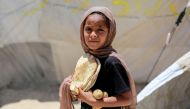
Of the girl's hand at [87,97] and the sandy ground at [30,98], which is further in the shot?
the sandy ground at [30,98]

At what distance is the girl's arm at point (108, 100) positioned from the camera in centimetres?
135

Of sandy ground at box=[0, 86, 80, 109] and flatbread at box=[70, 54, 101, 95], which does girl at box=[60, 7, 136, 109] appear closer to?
flatbread at box=[70, 54, 101, 95]

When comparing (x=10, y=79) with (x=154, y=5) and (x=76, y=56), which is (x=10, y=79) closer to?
(x=76, y=56)

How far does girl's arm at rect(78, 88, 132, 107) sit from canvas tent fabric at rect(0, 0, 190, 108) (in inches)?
72.6

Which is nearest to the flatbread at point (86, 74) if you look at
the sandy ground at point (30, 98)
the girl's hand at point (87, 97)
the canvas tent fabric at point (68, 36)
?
the girl's hand at point (87, 97)

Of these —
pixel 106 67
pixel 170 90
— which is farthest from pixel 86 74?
pixel 170 90

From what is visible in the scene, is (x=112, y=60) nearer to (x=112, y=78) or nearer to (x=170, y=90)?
(x=112, y=78)

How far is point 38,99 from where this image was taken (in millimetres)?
3271

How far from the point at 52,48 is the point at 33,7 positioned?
0.36 meters

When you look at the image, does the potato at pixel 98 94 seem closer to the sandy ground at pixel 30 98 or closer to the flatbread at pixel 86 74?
the flatbread at pixel 86 74

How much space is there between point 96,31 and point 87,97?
8.4 inches

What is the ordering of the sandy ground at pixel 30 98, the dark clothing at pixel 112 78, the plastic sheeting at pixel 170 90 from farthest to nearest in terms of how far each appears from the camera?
the sandy ground at pixel 30 98
the plastic sheeting at pixel 170 90
the dark clothing at pixel 112 78

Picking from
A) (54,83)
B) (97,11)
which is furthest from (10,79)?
(97,11)

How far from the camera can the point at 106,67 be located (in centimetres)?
136
